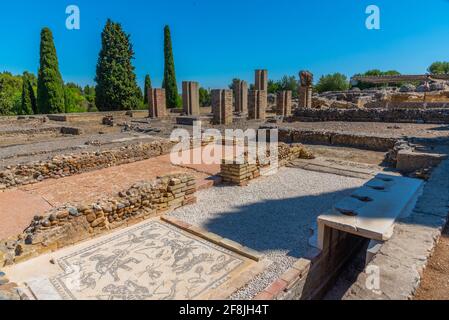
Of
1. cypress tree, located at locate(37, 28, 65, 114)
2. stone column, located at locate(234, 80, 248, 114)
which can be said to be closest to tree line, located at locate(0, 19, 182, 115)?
cypress tree, located at locate(37, 28, 65, 114)

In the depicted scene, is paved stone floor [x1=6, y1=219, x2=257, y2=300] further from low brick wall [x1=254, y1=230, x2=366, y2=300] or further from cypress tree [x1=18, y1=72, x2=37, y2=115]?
cypress tree [x1=18, y1=72, x2=37, y2=115]

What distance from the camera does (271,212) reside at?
16.8ft

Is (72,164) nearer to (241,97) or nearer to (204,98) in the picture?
(241,97)

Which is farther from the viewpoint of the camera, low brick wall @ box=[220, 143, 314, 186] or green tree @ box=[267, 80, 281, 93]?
green tree @ box=[267, 80, 281, 93]

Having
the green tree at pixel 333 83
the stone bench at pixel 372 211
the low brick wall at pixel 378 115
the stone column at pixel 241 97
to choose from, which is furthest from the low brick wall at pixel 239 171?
the green tree at pixel 333 83

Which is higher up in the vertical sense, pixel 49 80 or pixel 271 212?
pixel 49 80

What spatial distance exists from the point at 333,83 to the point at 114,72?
30301 millimetres

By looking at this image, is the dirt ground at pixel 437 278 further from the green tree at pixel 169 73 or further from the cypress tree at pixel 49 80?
the green tree at pixel 169 73

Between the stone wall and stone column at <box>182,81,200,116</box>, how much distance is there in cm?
1387

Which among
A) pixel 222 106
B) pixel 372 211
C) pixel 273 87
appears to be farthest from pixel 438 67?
pixel 372 211

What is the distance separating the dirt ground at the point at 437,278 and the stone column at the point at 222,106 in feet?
49.6

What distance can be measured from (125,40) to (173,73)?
5918 mm

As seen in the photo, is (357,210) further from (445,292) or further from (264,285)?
(264,285)

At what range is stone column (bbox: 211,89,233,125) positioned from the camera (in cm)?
1753
